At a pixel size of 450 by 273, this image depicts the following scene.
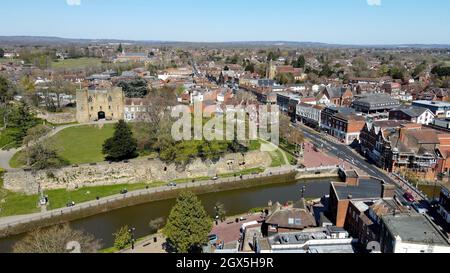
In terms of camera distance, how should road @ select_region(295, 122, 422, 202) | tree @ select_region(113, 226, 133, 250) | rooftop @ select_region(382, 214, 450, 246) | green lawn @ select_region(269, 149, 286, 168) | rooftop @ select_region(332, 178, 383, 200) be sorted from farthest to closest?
1. green lawn @ select_region(269, 149, 286, 168)
2. road @ select_region(295, 122, 422, 202)
3. rooftop @ select_region(332, 178, 383, 200)
4. tree @ select_region(113, 226, 133, 250)
5. rooftop @ select_region(382, 214, 450, 246)

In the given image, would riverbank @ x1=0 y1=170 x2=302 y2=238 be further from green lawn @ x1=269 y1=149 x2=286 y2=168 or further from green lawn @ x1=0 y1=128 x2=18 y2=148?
green lawn @ x1=0 y1=128 x2=18 y2=148

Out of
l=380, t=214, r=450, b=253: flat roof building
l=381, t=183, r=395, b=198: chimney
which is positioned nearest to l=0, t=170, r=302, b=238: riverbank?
l=381, t=183, r=395, b=198: chimney

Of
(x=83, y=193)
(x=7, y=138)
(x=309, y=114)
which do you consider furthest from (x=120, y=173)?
(x=309, y=114)

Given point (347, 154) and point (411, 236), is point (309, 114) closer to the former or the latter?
point (347, 154)

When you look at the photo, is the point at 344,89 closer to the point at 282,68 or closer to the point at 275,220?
the point at 282,68

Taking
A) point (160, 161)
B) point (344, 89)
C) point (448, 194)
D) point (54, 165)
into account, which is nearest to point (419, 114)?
point (344, 89)

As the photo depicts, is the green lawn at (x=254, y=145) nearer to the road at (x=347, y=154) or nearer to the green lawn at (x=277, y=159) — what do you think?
the green lawn at (x=277, y=159)

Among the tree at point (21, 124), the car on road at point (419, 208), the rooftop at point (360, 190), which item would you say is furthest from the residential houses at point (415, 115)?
the tree at point (21, 124)
